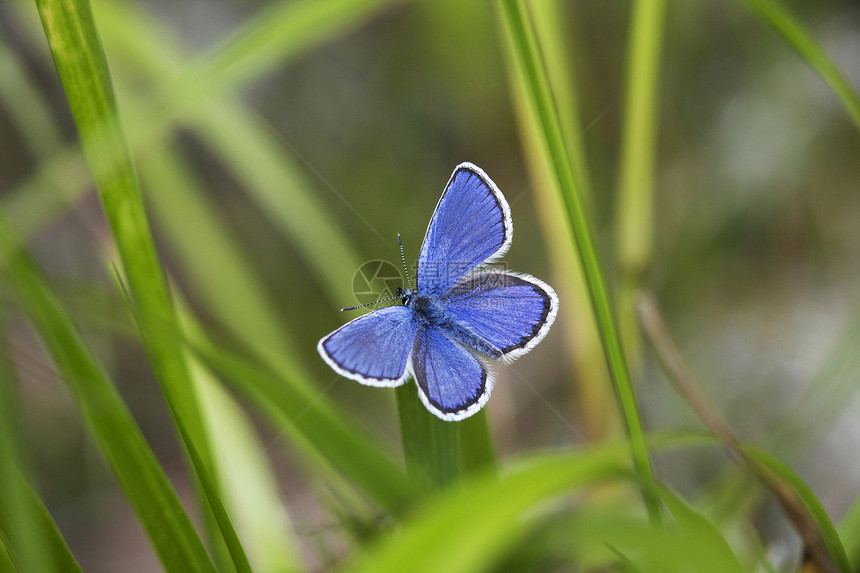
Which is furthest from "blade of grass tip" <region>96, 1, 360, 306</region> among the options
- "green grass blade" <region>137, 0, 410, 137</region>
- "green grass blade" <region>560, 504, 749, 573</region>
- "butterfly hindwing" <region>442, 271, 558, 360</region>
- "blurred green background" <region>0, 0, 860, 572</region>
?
"green grass blade" <region>560, 504, 749, 573</region>

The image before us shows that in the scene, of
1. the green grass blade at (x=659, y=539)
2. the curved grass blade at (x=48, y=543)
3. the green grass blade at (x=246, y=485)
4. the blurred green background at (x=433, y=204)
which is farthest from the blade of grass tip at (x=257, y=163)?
the green grass blade at (x=659, y=539)

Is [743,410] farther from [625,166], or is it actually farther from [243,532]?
[243,532]

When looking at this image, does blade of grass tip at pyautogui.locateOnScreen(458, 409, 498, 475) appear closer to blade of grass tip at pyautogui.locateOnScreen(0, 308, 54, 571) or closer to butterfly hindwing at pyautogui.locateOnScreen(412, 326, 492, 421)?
butterfly hindwing at pyautogui.locateOnScreen(412, 326, 492, 421)

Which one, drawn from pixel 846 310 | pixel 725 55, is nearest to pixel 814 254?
pixel 846 310

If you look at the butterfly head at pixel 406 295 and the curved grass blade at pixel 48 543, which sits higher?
the curved grass blade at pixel 48 543

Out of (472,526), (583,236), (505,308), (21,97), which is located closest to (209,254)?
(21,97)

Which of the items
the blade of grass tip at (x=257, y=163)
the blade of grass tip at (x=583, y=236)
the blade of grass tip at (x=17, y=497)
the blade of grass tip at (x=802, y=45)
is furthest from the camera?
the blade of grass tip at (x=257, y=163)

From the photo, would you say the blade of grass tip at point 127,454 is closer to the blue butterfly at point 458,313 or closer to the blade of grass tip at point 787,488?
the blue butterfly at point 458,313

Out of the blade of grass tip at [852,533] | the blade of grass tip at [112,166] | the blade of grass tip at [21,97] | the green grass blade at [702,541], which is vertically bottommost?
the blade of grass tip at [852,533]
